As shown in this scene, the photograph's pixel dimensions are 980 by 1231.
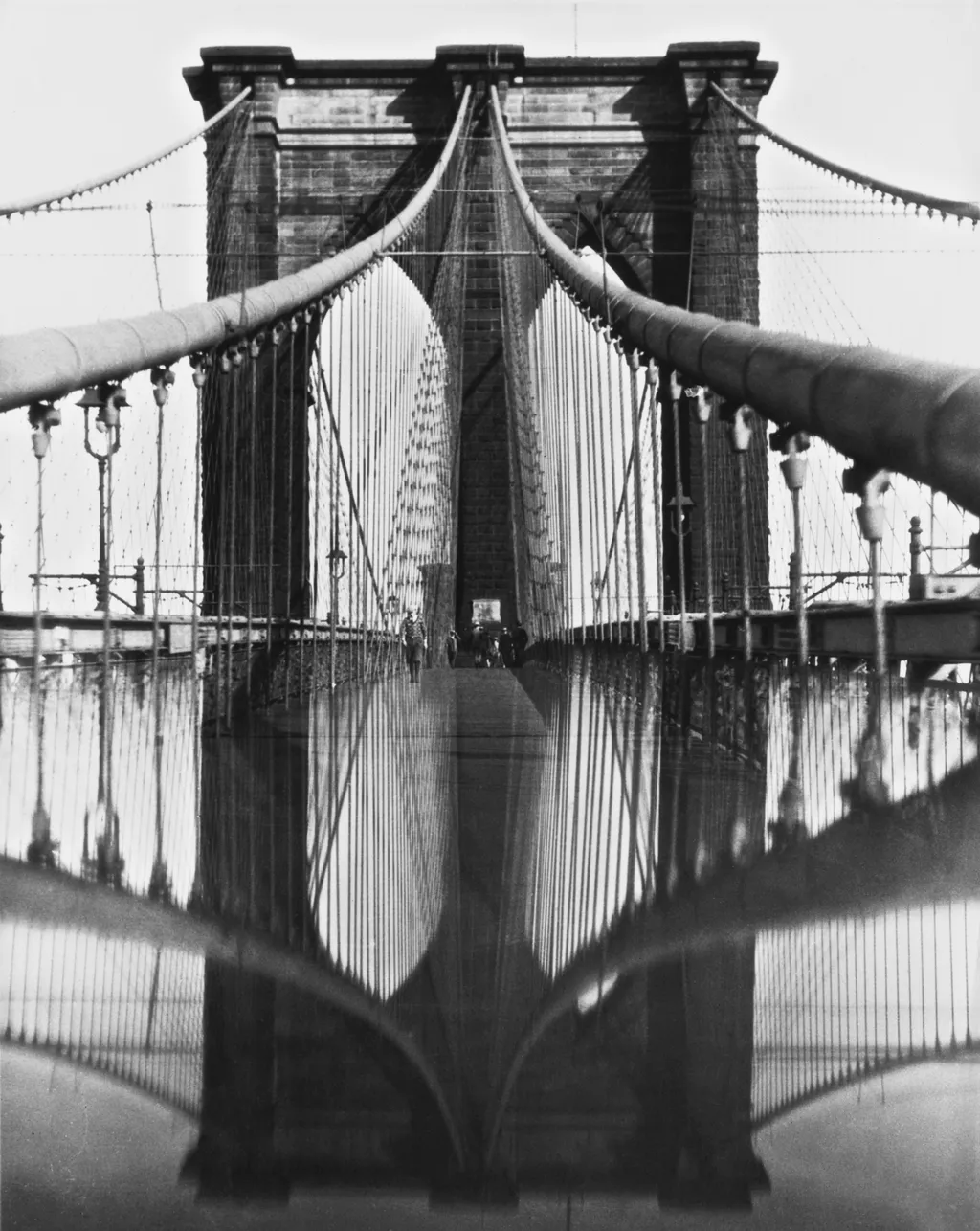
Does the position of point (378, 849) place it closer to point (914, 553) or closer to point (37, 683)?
point (37, 683)

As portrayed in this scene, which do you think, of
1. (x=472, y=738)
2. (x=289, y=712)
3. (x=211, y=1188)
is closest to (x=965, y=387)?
(x=211, y=1188)

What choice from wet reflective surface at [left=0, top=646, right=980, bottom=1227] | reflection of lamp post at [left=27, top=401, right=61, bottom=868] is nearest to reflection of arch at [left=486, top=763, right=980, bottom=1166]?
wet reflective surface at [left=0, top=646, right=980, bottom=1227]

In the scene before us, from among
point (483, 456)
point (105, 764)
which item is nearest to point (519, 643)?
point (483, 456)

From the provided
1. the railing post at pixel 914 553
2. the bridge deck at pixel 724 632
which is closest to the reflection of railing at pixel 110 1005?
the bridge deck at pixel 724 632

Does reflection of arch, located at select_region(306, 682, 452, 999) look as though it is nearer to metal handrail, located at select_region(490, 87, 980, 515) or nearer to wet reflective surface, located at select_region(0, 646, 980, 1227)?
wet reflective surface, located at select_region(0, 646, 980, 1227)

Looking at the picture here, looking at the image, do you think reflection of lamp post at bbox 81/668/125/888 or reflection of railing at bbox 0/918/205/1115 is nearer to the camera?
reflection of railing at bbox 0/918/205/1115
